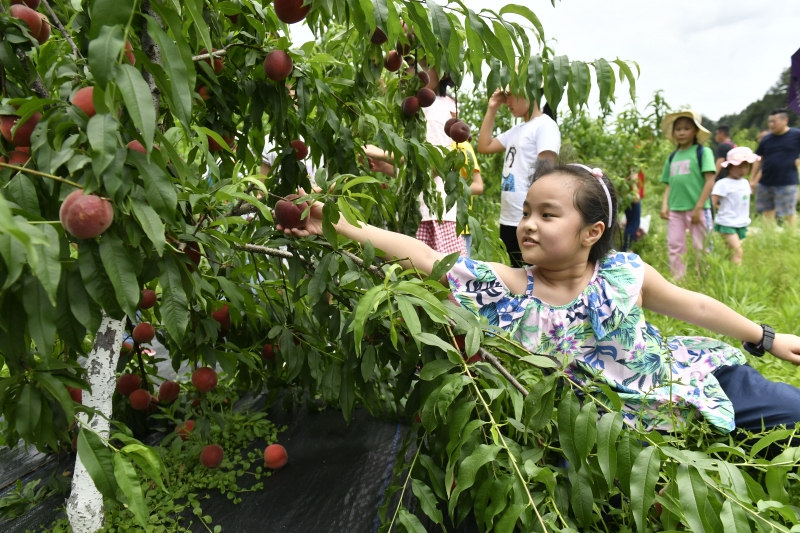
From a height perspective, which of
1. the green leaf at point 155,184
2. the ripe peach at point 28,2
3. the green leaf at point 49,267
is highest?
the ripe peach at point 28,2

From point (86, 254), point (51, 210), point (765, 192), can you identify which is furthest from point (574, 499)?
point (765, 192)

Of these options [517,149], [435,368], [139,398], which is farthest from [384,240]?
[517,149]

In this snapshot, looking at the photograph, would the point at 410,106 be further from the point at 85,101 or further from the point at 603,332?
the point at 85,101

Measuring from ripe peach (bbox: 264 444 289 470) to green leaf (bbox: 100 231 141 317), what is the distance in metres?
1.15

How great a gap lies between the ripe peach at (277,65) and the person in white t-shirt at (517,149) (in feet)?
5.25

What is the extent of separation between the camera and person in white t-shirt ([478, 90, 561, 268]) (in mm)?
2814

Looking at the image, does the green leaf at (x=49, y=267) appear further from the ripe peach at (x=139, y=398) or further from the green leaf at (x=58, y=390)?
the ripe peach at (x=139, y=398)

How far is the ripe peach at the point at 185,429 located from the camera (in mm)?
1786

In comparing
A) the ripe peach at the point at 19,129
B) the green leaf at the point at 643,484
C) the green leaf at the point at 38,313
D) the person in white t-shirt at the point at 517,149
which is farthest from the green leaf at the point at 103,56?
the person in white t-shirt at the point at 517,149

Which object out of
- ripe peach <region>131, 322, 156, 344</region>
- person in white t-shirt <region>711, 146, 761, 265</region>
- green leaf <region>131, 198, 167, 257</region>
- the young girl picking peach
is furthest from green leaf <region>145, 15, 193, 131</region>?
person in white t-shirt <region>711, 146, 761, 265</region>

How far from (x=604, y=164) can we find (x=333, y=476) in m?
4.30

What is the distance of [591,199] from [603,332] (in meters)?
0.33

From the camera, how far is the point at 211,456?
1697 mm

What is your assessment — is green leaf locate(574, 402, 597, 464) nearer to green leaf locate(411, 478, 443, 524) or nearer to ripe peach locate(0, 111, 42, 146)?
green leaf locate(411, 478, 443, 524)
